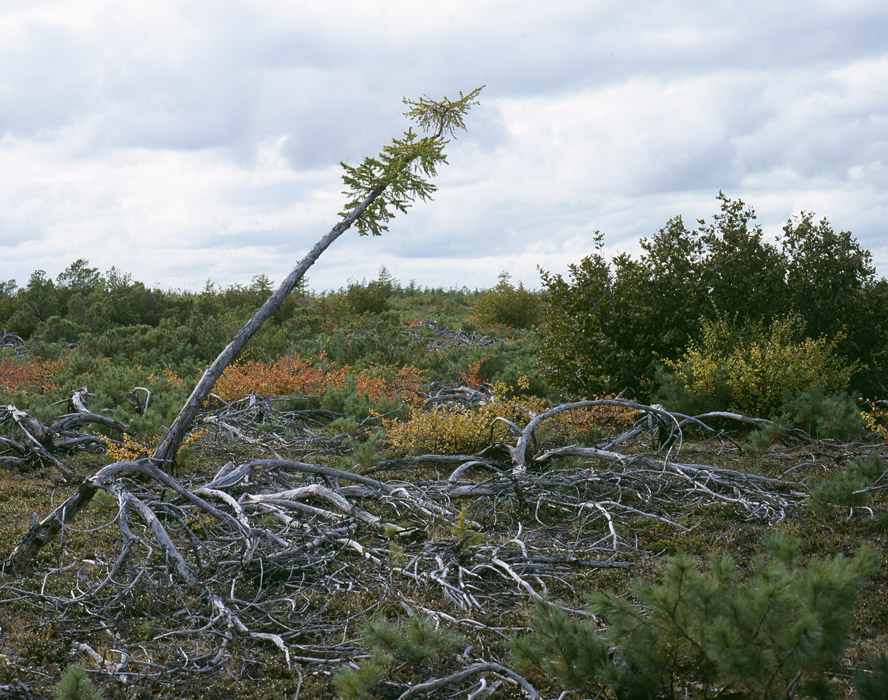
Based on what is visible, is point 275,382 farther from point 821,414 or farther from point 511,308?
point 511,308

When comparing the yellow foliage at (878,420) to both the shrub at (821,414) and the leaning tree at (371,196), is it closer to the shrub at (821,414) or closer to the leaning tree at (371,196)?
the shrub at (821,414)

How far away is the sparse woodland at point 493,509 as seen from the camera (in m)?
2.56

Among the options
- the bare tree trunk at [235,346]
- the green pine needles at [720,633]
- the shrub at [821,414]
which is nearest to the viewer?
the green pine needles at [720,633]

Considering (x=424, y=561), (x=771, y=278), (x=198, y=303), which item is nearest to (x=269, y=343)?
(x=198, y=303)

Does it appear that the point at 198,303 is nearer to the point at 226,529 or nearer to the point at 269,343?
the point at 269,343

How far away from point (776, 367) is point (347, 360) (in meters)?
8.58

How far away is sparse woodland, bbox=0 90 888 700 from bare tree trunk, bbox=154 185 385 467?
3 centimetres

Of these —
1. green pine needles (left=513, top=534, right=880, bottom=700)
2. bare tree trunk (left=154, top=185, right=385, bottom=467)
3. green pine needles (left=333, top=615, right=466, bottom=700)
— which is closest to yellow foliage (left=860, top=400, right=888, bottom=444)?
bare tree trunk (left=154, top=185, right=385, bottom=467)

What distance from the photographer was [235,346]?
6.21 metres

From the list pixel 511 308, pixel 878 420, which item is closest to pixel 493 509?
pixel 878 420

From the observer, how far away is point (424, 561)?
14.8 feet

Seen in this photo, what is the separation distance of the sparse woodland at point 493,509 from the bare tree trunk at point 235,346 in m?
0.03

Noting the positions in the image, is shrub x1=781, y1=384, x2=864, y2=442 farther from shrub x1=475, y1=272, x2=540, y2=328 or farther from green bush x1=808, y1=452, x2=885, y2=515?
shrub x1=475, y1=272, x2=540, y2=328

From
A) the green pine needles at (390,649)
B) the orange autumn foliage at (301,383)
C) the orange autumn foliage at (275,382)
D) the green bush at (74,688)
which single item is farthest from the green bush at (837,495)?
the orange autumn foliage at (275,382)
